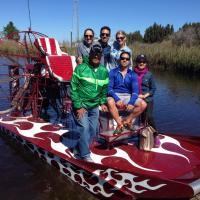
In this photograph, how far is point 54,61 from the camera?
308 inches

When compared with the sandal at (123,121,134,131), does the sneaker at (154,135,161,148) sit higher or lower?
lower

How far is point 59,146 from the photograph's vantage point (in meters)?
6.41

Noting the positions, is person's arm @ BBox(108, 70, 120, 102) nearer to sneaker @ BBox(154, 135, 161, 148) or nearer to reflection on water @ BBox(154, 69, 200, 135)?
sneaker @ BBox(154, 135, 161, 148)

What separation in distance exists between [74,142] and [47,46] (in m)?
3.07

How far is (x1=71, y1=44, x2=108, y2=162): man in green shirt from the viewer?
537cm

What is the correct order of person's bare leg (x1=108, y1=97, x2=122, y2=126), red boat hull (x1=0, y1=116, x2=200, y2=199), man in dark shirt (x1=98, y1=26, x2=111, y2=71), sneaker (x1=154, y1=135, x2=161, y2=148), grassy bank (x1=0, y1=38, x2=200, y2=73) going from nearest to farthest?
red boat hull (x1=0, y1=116, x2=200, y2=199) → person's bare leg (x1=108, y1=97, x2=122, y2=126) → sneaker (x1=154, y1=135, x2=161, y2=148) → man in dark shirt (x1=98, y1=26, x2=111, y2=71) → grassy bank (x1=0, y1=38, x2=200, y2=73)

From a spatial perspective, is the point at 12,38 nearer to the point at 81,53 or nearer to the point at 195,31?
the point at 81,53

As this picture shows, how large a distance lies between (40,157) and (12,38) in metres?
3.23

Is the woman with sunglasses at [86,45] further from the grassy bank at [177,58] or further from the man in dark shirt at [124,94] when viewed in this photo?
the grassy bank at [177,58]

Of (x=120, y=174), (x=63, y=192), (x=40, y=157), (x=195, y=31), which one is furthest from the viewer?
(x=195, y=31)

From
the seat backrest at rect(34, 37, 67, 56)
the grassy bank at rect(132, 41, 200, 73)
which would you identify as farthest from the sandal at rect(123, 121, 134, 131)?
the grassy bank at rect(132, 41, 200, 73)

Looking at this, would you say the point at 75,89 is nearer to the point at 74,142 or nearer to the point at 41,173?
the point at 74,142

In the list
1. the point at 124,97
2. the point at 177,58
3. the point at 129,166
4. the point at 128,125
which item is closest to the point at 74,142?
the point at 128,125

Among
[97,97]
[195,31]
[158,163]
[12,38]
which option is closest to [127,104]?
[97,97]
